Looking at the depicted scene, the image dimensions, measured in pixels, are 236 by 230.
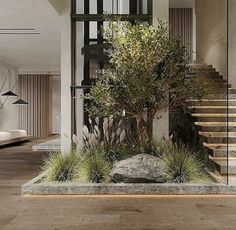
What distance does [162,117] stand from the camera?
20.3 feet

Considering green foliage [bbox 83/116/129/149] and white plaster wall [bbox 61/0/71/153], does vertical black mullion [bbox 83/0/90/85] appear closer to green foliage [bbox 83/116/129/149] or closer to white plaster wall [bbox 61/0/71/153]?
white plaster wall [bbox 61/0/71/153]

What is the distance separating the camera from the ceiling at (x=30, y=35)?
6.54 meters

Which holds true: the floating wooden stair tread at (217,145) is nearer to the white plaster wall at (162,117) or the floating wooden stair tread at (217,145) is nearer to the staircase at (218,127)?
the staircase at (218,127)

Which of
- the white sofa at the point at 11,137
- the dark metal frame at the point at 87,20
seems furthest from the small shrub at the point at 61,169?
the white sofa at the point at 11,137

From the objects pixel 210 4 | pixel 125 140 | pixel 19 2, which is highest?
pixel 210 4

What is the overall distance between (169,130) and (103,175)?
1.89 m

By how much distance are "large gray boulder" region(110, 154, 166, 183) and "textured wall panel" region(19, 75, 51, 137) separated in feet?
44.6

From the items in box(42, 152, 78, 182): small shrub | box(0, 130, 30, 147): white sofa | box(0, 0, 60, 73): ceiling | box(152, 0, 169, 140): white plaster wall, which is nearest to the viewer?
box(42, 152, 78, 182): small shrub

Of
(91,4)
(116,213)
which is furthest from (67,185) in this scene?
(91,4)

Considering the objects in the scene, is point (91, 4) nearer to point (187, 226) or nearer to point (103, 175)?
point (103, 175)

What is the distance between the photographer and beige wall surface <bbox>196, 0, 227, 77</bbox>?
6.80 metres

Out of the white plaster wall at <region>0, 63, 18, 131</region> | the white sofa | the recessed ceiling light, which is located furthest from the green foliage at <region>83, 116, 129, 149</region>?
the white plaster wall at <region>0, 63, 18, 131</region>

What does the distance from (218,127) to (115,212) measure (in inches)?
121

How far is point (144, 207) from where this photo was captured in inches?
155
